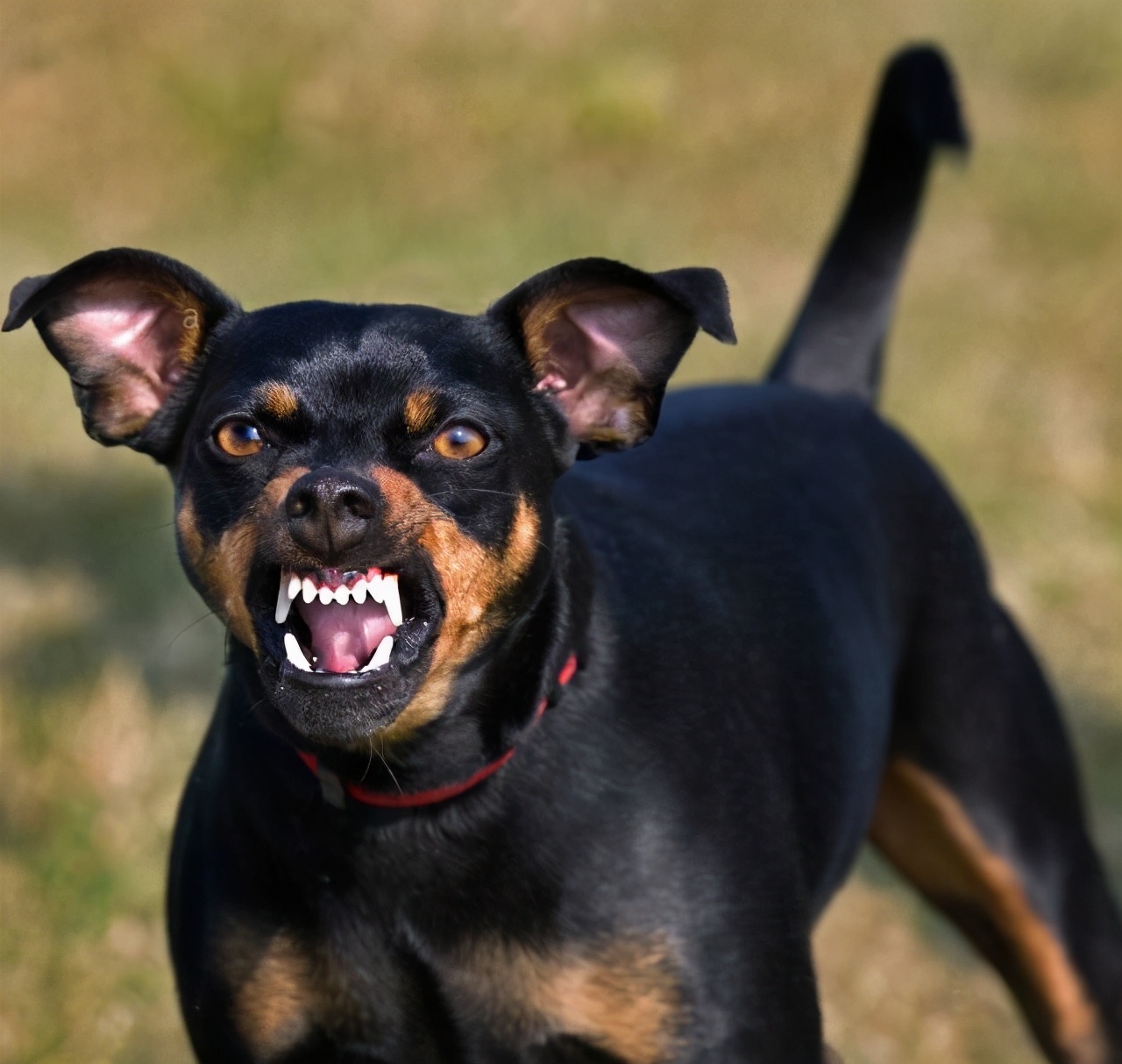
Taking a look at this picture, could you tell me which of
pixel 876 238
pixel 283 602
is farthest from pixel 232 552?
pixel 876 238

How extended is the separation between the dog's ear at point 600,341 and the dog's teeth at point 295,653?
733 millimetres

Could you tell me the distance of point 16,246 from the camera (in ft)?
31.4

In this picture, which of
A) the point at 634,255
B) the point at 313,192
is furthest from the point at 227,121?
the point at 634,255

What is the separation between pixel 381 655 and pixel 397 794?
0.41 m

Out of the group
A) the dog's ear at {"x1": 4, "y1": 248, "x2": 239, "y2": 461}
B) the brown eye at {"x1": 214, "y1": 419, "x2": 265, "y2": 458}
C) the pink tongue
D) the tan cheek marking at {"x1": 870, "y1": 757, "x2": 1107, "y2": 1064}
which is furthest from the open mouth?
the tan cheek marking at {"x1": 870, "y1": 757, "x2": 1107, "y2": 1064}

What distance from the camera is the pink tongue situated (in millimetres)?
3164

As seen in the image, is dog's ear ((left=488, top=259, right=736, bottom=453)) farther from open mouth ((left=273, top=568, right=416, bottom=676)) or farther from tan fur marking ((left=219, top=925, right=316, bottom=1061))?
tan fur marking ((left=219, top=925, right=316, bottom=1061))

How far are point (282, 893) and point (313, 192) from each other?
7310 mm

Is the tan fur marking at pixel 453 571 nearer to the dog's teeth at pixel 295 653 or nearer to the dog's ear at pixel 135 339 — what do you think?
the dog's teeth at pixel 295 653

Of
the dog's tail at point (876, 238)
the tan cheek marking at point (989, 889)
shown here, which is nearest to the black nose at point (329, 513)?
the tan cheek marking at point (989, 889)

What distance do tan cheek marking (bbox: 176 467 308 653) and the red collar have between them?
29 cm

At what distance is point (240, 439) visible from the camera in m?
3.23

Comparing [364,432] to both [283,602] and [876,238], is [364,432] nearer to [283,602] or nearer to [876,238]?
[283,602]

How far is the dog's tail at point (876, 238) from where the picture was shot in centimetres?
493
